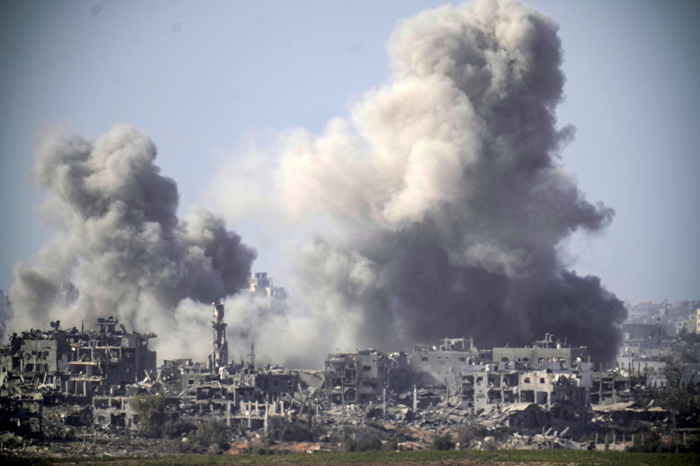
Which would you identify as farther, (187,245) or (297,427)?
(187,245)

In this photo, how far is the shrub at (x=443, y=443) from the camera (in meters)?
62.4

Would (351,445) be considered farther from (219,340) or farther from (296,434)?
(219,340)

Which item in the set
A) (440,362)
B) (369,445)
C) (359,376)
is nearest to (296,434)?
(369,445)

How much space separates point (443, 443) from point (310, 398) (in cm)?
1253

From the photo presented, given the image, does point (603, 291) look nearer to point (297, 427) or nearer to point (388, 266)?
point (388, 266)

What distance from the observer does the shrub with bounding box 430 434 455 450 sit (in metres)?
62.4

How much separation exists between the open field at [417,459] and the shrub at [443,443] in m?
1.36

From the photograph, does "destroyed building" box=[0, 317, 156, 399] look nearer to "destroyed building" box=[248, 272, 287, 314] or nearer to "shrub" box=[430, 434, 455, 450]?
"shrub" box=[430, 434, 455, 450]

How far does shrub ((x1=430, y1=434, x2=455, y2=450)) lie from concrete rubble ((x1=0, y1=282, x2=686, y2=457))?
652mm

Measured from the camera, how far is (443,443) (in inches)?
2464

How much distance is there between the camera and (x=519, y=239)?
86.3 m

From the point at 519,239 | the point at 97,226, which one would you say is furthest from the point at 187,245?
the point at 519,239

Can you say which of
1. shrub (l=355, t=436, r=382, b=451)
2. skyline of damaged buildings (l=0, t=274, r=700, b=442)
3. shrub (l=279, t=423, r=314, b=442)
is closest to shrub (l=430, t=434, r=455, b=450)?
shrub (l=355, t=436, r=382, b=451)

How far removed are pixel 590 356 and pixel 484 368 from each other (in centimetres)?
1302
